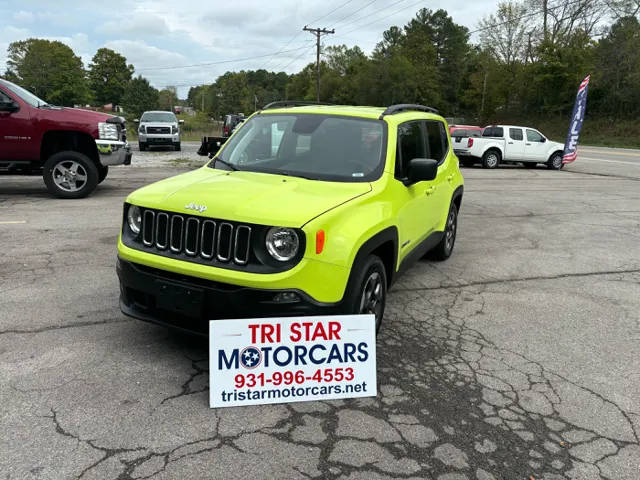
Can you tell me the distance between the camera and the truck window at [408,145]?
4.38 metres

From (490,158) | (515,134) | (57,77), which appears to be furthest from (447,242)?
(57,77)

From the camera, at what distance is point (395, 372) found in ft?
11.9

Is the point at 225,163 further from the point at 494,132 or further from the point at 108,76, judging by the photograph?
the point at 108,76

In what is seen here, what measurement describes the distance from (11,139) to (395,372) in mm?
8655

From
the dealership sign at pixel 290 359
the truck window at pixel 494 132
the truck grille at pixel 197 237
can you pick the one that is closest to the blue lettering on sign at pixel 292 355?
the dealership sign at pixel 290 359

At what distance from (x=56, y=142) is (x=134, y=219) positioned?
7.12 m

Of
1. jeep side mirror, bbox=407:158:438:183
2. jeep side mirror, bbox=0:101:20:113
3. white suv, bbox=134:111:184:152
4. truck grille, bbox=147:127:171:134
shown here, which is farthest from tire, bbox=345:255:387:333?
truck grille, bbox=147:127:171:134

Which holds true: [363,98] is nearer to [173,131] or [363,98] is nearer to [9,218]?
[173,131]

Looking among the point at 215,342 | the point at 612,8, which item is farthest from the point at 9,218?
the point at 612,8

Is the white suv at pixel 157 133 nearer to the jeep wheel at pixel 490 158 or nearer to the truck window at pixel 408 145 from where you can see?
the jeep wheel at pixel 490 158

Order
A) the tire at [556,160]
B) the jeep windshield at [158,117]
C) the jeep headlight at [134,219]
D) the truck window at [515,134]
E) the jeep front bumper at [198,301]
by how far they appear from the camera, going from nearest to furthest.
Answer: the jeep front bumper at [198,301]
the jeep headlight at [134,219]
the truck window at [515,134]
the tire at [556,160]
the jeep windshield at [158,117]

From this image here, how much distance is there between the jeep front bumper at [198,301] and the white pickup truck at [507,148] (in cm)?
1780

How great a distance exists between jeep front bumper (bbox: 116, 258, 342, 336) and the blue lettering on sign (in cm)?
23

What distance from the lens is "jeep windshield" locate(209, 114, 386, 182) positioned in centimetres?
414
